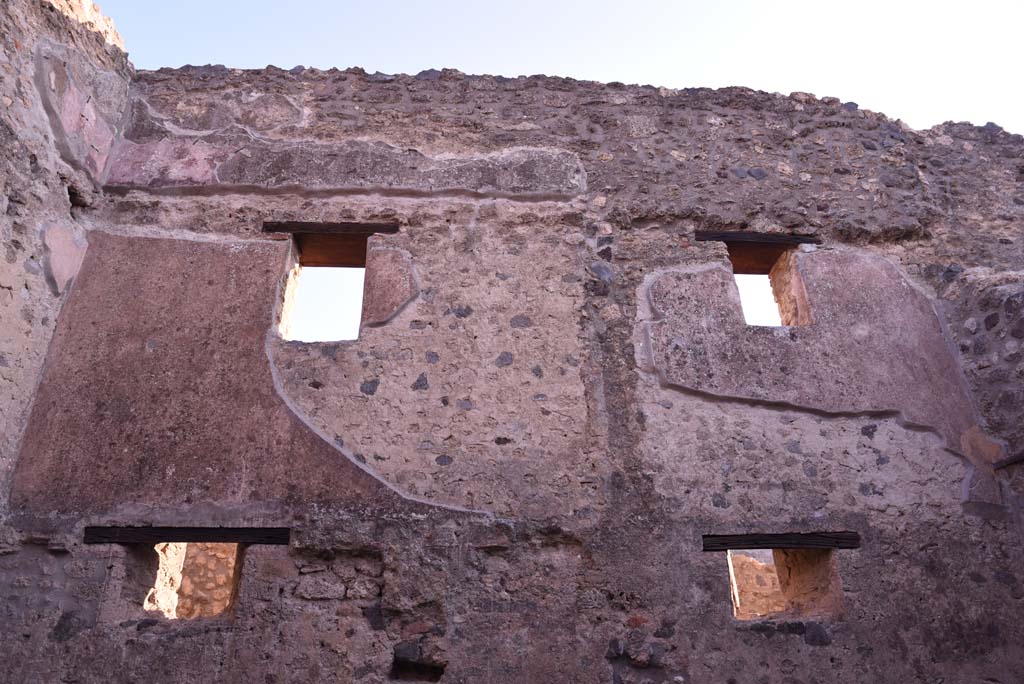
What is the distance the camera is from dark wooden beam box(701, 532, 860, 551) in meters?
3.47

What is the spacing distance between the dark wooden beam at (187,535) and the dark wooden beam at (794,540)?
6.65ft

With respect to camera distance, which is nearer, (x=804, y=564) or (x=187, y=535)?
(x=187, y=535)

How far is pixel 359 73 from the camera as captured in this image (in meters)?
4.93

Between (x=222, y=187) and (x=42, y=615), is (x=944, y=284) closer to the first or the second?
(x=222, y=187)

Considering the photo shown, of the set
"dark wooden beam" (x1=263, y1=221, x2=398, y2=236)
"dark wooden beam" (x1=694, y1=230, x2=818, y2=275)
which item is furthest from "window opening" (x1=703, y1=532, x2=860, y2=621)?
"dark wooden beam" (x1=263, y1=221, x2=398, y2=236)

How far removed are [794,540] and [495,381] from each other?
5.43 feet

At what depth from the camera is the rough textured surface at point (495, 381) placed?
3.27 m

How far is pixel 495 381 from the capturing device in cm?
382

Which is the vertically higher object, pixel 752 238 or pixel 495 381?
pixel 752 238

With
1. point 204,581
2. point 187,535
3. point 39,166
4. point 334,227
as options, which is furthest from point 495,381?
point 204,581

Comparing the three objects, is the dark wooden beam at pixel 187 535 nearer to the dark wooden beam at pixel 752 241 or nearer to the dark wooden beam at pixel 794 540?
the dark wooden beam at pixel 794 540

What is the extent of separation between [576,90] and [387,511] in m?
3.11

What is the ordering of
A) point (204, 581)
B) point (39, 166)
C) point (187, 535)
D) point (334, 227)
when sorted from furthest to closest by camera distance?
1. point (204, 581)
2. point (334, 227)
3. point (39, 166)
4. point (187, 535)

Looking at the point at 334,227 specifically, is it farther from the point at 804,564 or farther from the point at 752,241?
the point at 804,564
